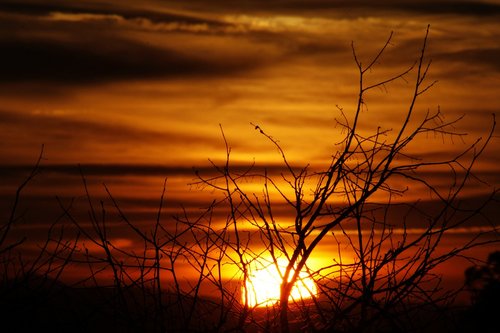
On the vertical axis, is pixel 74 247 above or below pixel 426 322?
above

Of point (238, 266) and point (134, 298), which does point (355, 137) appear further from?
point (134, 298)

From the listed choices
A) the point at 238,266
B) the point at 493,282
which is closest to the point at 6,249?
the point at 238,266

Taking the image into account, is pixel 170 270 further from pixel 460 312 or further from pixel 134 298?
pixel 460 312

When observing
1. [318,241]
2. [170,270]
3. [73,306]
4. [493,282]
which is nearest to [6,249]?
[73,306]

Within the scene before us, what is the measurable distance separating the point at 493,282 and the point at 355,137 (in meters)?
2.74

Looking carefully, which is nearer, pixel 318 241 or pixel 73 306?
pixel 318 241

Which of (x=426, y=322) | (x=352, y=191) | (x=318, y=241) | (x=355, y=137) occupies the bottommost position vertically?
(x=426, y=322)

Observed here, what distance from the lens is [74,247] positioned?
691 centimetres

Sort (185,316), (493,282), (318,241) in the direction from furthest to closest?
1. (493,282)
2. (185,316)
3. (318,241)

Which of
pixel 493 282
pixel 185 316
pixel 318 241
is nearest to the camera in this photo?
pixel 318 241

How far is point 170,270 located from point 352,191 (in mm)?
1461

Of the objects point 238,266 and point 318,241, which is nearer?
point 318,241

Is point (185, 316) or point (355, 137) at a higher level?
point (355, 137)

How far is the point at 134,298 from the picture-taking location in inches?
265
